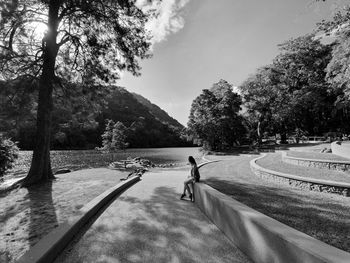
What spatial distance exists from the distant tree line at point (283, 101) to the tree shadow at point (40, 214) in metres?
32.4

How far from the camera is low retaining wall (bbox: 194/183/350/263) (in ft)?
7.48

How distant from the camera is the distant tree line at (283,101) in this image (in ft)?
109

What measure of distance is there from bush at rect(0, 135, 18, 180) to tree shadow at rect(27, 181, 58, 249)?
4.54m

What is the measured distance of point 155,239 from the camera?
164 inches

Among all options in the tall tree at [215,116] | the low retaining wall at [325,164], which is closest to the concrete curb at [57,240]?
the low retaining wall at [325,164]

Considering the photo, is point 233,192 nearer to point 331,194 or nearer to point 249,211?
point 331,194

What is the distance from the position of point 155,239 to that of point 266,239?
2187mm

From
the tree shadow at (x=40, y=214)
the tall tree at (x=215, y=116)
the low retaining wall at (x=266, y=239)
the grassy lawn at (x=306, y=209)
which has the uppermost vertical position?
the tall tree at (x=215, y=116)

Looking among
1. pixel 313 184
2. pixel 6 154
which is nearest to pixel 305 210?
pixel 313 184

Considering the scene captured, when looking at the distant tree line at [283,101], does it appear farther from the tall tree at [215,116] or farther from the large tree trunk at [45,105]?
the large tree trunk at [45,105]

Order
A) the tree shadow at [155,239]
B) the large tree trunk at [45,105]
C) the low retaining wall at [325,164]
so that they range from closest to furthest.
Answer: the tree shadow at [155,239] → the low retaining wall at [325,164] → the large tree trunk at [45,105]

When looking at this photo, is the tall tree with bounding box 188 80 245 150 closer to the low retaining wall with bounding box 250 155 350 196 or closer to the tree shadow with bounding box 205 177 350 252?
the low retaining wall with bounding box 250 155 350 196

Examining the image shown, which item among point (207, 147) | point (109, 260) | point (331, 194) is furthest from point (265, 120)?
point (109, 260)

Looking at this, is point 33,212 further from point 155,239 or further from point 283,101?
point 283,101
